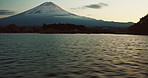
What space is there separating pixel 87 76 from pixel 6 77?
5987mm

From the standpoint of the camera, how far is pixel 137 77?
43.6 feet

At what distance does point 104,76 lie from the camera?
44.2ft

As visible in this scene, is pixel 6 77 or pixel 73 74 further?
pixel 73 74

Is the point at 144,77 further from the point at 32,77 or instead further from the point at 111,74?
the point at 32,77

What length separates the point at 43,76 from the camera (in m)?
13.5

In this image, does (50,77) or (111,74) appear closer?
(50,77)

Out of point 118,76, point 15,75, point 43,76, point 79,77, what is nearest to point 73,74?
point 79,77

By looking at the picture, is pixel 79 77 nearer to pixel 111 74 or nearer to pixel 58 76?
pixel 58 76

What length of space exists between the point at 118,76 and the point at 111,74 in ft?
2.43

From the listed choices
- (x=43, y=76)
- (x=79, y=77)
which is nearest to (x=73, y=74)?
(x=79, y=77)

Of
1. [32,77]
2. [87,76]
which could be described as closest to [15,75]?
[32,77]

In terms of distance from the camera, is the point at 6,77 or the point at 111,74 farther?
the point at 111,74

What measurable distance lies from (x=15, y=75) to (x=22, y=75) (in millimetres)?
531

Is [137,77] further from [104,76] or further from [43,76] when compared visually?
[43,76]
